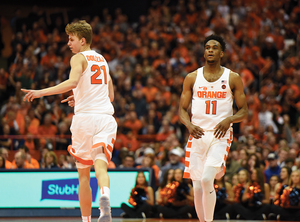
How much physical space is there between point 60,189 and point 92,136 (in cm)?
524

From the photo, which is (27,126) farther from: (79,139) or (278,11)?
(278,11)

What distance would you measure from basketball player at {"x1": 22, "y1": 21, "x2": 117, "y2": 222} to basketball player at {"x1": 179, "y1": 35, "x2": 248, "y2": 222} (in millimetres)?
1263

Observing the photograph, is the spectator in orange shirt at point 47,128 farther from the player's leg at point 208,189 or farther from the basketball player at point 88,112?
the player's leg at point 208,189

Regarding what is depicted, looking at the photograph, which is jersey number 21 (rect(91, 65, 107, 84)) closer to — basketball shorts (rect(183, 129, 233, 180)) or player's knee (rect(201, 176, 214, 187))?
basketball shorts (rect(183, 129, 233, 180))

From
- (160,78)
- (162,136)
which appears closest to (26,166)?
(162,136)

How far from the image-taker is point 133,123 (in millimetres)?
15344

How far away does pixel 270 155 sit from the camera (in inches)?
483

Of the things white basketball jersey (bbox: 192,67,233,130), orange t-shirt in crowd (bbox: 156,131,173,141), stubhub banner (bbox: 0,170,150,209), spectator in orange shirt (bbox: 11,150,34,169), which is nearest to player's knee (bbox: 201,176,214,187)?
A: white basketball jersey (bbox: 192,67,233,130)

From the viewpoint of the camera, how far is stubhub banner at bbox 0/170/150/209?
36.3 feet

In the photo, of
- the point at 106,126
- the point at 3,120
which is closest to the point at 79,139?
the point at 106,126

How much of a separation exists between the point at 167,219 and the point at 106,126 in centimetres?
509

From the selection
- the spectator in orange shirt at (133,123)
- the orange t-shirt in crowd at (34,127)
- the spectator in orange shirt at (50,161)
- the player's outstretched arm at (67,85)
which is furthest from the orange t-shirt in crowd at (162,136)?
the player's outstretched arm at (67,85)

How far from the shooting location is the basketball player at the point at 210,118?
677 cm

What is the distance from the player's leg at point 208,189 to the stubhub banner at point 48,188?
4.55 metres
